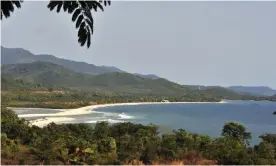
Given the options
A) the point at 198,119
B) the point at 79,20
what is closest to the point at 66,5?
the point at 79,20

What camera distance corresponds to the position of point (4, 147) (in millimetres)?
15938

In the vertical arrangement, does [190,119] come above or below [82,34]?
below

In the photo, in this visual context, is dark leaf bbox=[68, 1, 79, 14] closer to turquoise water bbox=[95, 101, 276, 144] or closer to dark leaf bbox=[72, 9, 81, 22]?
dark leaf bbox=[72, 9, 81, 22]

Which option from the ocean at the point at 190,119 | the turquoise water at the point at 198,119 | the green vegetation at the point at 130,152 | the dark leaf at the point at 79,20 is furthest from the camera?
the turquoise water at the point at 198,119

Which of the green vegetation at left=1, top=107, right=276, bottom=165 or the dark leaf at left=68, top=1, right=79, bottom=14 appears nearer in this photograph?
the dark leaf at left=68, top=1, right=79, bottom=14

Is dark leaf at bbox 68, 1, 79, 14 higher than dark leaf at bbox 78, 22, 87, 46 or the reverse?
higher

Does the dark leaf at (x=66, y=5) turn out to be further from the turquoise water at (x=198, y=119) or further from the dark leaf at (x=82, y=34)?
the turquoise water at (x=198, y=119)

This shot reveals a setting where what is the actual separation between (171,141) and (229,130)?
10415 millimetres

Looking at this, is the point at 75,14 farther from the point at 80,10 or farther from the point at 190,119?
the point at 190,119

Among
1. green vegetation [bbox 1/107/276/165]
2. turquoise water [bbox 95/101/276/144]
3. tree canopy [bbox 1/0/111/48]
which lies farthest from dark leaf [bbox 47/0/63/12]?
turquoise water [bbox 95/101/276/144]

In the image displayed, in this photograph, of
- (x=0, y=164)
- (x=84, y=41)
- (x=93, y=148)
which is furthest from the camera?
(x=93, y=148)

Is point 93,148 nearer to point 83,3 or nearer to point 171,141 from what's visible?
point 171,141

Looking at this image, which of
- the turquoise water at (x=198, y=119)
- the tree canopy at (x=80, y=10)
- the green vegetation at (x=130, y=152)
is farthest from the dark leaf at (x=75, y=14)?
the turquoise water at (x=198, y=119)

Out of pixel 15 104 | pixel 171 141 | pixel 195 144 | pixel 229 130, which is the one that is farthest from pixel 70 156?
pixel 15 104
